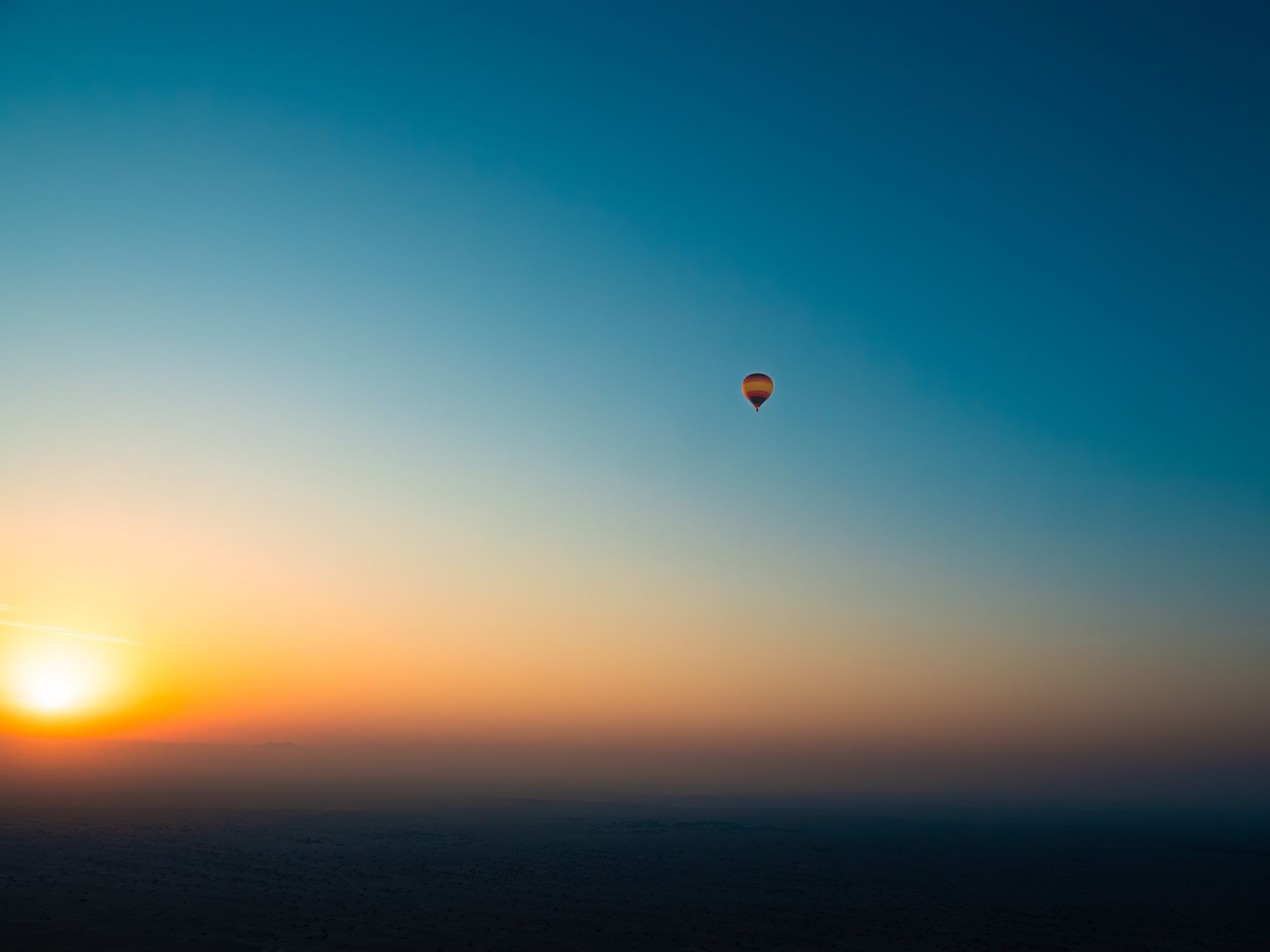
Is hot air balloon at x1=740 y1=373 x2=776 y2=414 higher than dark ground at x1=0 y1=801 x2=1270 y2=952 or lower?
higher

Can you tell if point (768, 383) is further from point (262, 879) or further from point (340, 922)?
point (262, 879)

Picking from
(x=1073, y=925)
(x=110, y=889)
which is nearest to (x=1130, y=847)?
(x=1073, y=925)

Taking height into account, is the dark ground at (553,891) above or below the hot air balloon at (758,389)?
below

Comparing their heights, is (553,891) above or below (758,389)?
below

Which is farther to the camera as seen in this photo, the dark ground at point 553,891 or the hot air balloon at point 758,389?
the hot air balloon at point 758,389

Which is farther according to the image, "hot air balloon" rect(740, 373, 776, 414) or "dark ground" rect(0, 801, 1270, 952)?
"hot air balloon" rect(740, 373, 776, 414)
